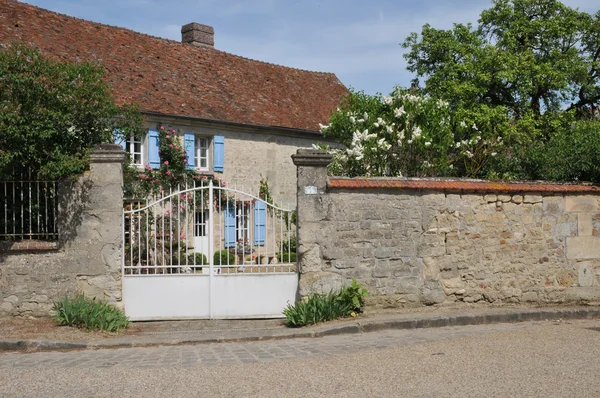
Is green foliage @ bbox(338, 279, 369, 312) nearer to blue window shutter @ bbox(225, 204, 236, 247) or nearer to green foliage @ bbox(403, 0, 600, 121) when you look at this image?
blue window shutter @ bbox(225, 204, 236, 247)

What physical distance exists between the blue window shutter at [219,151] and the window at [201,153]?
0.38 m

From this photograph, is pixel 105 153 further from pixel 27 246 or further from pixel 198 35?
pixel 198 35

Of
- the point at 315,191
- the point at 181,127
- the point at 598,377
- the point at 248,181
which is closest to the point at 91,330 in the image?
the point at 315,191

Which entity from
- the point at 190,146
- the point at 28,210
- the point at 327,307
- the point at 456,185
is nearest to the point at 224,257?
the point at 327,307

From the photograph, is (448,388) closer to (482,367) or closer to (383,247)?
(482,367)

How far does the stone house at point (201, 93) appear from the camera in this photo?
18094mm

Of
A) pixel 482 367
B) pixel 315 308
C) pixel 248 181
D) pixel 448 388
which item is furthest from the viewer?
pixel 248 181

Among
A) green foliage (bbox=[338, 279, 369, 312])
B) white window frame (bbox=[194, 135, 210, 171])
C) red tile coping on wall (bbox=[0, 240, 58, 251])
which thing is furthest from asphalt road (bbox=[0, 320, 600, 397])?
white window frame (bbox=[194, 135, 210, 171])

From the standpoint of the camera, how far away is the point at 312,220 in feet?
32.5

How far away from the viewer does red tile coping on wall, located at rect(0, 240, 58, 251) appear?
30.5ft

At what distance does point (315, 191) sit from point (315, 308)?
173cm

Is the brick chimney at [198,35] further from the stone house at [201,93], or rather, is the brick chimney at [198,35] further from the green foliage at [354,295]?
the green foliage at [354,295]

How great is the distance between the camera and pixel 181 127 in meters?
19.0

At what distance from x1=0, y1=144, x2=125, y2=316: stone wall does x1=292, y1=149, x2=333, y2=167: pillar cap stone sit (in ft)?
8.42
